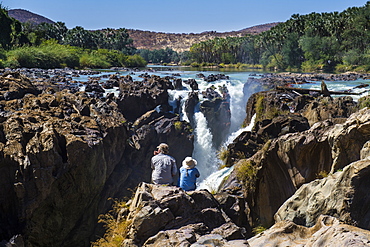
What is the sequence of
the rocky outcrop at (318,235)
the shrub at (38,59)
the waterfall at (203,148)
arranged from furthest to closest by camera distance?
the shrub at (38,59) → the waterfall at (203,148) → the rocky outcrop at (318,235)

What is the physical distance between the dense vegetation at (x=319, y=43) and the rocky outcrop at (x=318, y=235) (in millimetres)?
54984

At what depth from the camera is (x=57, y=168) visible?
1135 centimetres

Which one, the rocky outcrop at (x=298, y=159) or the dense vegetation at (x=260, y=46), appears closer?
the rocky outcrop at (x=298, y=159)

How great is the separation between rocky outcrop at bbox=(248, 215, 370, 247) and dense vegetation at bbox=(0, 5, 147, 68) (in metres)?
43.1

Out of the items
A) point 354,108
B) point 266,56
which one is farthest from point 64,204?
point 266,56

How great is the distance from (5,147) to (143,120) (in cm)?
1232

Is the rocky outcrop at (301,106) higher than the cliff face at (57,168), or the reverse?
the rocky outcrop at (301,106)

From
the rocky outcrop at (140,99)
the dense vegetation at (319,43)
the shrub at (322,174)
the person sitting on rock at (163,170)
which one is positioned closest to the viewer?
the shrub at (322,174)

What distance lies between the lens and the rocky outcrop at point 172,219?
18.8 ft

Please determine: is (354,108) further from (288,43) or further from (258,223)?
(288,43)

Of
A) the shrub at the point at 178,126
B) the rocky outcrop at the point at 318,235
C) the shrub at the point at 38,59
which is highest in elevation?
the shrub at the point at 38,59

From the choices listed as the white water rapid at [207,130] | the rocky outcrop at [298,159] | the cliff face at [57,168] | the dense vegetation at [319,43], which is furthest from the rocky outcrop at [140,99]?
the dense vegetation at [319,43]

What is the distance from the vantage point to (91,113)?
56.3 feet

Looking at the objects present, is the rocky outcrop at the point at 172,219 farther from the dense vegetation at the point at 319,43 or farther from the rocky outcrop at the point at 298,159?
the dense vegetation at the point at 319,43
